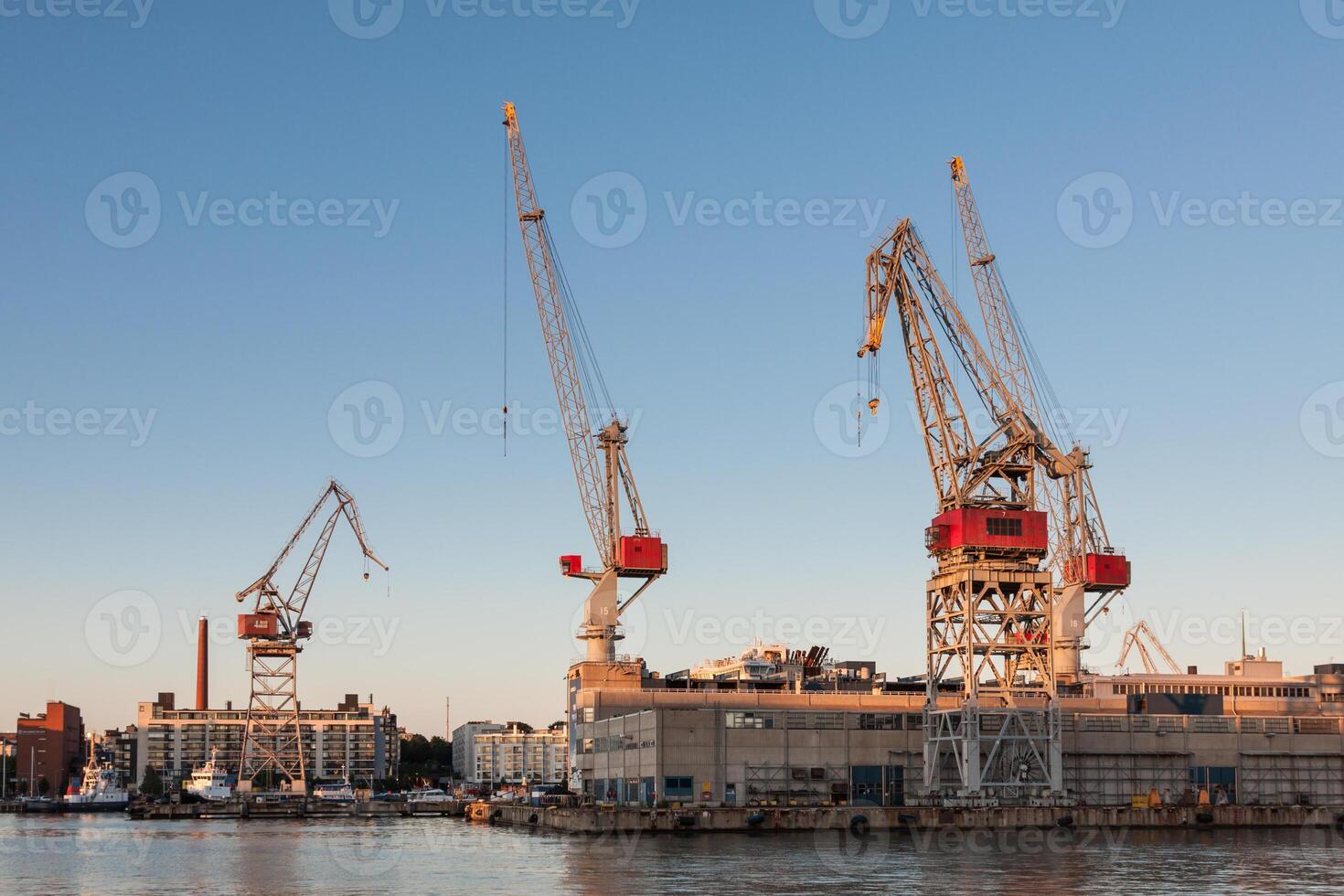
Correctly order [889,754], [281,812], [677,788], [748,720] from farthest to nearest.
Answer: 1. [281,812]
2. [889,754]
3. [748,720]
4. [677,788]

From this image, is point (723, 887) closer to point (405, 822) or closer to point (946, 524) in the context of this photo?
point (946, 524)

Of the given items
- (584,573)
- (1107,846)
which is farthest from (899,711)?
(584,573)

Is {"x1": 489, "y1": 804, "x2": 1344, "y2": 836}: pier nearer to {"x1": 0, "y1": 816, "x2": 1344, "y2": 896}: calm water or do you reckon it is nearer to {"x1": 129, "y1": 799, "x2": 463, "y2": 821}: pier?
{"x1": 0, "y1": 816, "x2": 1344, "y2": 896}: calm water

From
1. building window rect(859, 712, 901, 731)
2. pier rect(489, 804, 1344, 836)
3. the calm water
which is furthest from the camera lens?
building window rect(859, 712, 901, 731)

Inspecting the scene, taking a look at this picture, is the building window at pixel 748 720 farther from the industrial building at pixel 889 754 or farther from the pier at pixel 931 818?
the pier at pixel 931 818

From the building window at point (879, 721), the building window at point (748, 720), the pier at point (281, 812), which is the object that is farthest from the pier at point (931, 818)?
the pier at point (281, 812)

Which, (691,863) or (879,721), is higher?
(879,721)

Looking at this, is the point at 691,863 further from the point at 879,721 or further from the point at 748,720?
the point at 879,721

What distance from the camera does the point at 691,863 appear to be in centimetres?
9300

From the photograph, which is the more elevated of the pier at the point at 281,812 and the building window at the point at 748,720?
the building window at the point at 748,720

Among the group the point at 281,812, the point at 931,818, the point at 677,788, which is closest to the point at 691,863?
the point at 931,818

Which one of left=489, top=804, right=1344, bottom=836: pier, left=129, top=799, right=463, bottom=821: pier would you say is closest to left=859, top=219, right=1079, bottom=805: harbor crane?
left=489, top=804, right=1344, bottom=836: pier

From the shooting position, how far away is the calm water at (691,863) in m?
81.8

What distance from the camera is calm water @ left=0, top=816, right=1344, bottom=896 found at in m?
81.8
